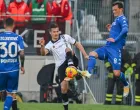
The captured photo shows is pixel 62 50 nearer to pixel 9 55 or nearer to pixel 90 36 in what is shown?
pixel 9 55

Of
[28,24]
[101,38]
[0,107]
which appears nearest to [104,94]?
[101,38]

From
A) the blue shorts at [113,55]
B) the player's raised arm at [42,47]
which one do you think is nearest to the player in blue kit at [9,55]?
the player's raised arm at [42,47]

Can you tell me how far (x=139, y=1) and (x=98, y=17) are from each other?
1.49 meters

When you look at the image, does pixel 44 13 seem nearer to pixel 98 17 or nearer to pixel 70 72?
pixel 98 17

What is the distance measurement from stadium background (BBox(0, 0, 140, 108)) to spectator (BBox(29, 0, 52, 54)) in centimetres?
23

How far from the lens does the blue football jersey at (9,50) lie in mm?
13977

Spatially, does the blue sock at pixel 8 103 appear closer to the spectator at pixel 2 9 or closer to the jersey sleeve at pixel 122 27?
the jersey sleeve at pixel 122 27

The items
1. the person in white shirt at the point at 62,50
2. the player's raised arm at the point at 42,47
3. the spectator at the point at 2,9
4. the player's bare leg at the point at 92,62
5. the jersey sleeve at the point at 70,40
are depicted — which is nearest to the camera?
the player's raised arm at the point at 42,47

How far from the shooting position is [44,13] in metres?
21.1

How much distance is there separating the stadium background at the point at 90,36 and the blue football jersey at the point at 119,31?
14.8 feet

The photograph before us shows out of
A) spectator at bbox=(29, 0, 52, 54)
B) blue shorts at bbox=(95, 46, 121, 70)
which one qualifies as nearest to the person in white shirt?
blue shorts at bbox=(95, 46, 121, 70)

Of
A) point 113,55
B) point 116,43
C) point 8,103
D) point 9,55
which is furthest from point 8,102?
point 116,43

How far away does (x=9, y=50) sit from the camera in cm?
1400

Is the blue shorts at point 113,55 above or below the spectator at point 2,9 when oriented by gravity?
below
